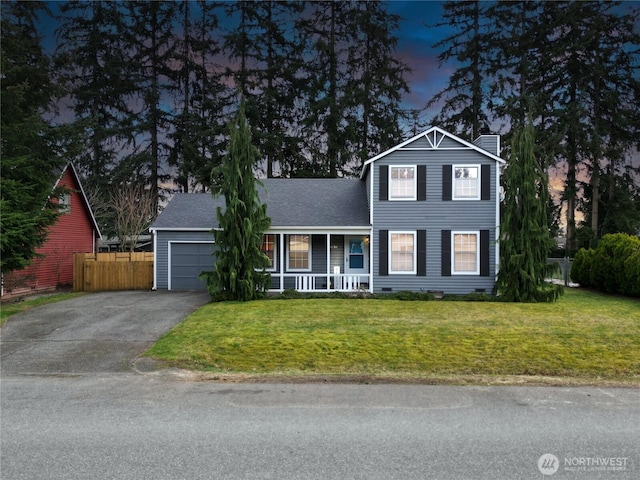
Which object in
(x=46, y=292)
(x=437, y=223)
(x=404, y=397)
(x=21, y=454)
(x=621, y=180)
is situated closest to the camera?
(x=21, y=454)

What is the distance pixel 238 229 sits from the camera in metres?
13.5

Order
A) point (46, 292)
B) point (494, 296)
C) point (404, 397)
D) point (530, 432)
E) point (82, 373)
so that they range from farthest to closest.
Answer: point (46, 292), point (494, 296), point (82, 373), point (404, 397), point (530, 432)

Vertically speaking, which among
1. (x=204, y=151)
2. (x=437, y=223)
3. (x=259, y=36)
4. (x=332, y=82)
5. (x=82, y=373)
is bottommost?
(x=82, y=373)

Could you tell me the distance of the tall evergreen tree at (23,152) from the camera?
12.6 metres

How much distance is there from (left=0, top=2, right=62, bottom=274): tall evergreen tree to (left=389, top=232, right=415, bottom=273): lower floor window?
40.3ft

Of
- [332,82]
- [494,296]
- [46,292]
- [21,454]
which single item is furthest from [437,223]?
[332,82]

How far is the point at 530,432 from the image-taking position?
438 cm

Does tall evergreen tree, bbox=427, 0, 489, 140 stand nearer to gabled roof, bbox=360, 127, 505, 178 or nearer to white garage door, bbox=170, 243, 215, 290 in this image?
gabled roof, bbox=360, 127, 505, 178

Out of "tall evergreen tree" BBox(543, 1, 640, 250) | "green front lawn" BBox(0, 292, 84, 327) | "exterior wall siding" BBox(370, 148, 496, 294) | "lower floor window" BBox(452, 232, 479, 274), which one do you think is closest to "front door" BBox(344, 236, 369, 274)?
"exterior wall siding" BBox(370, 148, 496, 294)

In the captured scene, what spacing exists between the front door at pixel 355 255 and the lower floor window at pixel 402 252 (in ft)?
5.05

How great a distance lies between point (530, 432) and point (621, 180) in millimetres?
31616

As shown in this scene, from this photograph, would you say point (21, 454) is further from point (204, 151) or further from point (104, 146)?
point (104, 146)

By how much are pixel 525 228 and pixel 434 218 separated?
10.9 ft

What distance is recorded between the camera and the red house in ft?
55.1
